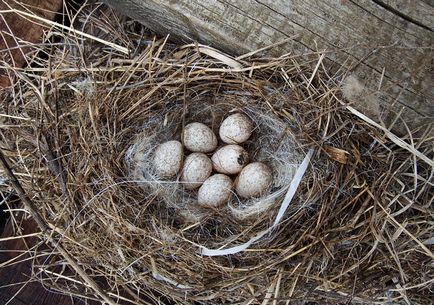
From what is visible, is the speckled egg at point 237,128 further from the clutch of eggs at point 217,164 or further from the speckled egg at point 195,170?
the speckled egg at point 195,170

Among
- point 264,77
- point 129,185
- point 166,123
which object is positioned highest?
point 264,77

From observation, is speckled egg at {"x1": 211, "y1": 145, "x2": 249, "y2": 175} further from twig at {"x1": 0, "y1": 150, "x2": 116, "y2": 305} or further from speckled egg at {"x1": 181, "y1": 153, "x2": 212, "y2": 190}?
twig at {"x1": 0, "y1": 150, "x2": 116, "y2": 305}

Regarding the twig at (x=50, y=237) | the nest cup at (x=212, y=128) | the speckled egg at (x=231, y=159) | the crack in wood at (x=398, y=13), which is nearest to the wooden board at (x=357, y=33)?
the crack in wood at (x=398, y=13)

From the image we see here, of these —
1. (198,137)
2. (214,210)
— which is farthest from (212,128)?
(214,210)

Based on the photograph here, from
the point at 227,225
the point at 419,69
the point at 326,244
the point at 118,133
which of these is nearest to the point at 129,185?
the point at 118,133

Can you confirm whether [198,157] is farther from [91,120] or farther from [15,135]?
[15,135]

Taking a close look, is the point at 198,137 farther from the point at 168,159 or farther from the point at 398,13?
the point at 398,13
